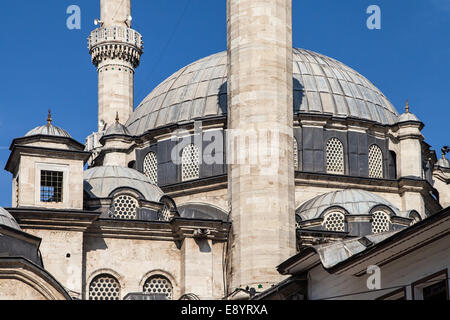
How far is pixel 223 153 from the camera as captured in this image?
33.6 metres

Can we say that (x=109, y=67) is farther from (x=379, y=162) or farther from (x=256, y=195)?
(x=256, y=195)

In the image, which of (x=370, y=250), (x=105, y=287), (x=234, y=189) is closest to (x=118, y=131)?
(x=105, y=287)

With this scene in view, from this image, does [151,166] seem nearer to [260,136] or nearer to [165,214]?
[165,214]

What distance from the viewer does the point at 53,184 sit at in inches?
1106

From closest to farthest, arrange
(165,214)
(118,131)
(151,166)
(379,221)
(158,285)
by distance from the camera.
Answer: (158,285), (165,214), (379,221), (151,166), (118,131)

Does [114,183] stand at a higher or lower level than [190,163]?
lower

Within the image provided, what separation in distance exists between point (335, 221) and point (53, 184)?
7.87 metres

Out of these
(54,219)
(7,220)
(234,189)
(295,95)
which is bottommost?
(7,220)

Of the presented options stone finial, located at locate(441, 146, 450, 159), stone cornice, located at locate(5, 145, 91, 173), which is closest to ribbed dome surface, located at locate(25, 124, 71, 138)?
stone cornice, located at locate(5, 145, 91, 173)

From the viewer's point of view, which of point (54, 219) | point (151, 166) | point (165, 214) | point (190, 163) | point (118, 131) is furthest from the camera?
point (118, 131)

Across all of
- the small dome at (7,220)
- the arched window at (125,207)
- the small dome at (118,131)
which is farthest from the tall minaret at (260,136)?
the small dome at (118,131)

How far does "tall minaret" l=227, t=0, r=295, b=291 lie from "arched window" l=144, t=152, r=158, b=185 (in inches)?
299
